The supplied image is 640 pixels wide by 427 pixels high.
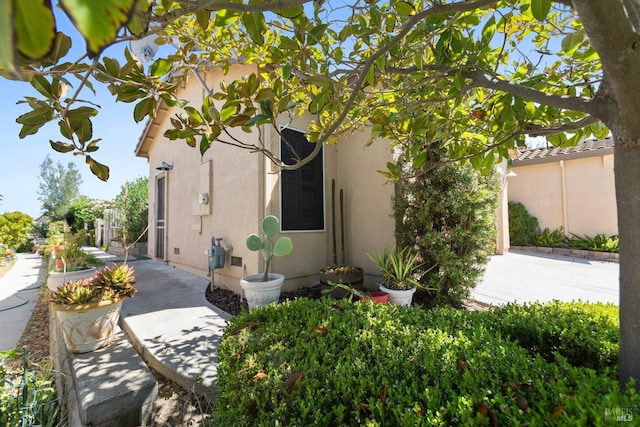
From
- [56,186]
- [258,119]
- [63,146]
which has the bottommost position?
[63,146]

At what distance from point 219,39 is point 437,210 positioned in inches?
153

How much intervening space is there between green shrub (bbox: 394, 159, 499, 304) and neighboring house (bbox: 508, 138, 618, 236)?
707 centimetres

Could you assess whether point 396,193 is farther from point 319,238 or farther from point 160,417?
point 160,417

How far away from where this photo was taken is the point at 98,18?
33 centimetres

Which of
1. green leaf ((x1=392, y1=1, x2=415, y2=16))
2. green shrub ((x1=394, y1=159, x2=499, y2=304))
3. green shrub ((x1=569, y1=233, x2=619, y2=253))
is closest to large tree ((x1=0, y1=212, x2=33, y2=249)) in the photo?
green shrub ((x1=394, y1=159, x2=499, y2=304))

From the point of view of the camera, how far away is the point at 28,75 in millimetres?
1117

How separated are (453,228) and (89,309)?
508 cm

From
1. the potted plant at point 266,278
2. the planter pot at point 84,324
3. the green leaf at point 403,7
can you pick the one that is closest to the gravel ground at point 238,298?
the potted plant at point 266,278

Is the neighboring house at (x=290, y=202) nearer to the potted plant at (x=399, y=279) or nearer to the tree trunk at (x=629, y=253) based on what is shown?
the potted plant at (x=399, y=279)

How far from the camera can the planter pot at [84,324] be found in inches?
119

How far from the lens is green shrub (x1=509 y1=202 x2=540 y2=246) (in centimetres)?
1113

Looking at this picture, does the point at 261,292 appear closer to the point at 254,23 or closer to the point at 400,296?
the point at 400,296

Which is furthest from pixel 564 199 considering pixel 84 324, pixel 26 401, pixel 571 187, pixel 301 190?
pixel 26 401

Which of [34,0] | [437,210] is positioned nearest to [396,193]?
[437,210]
